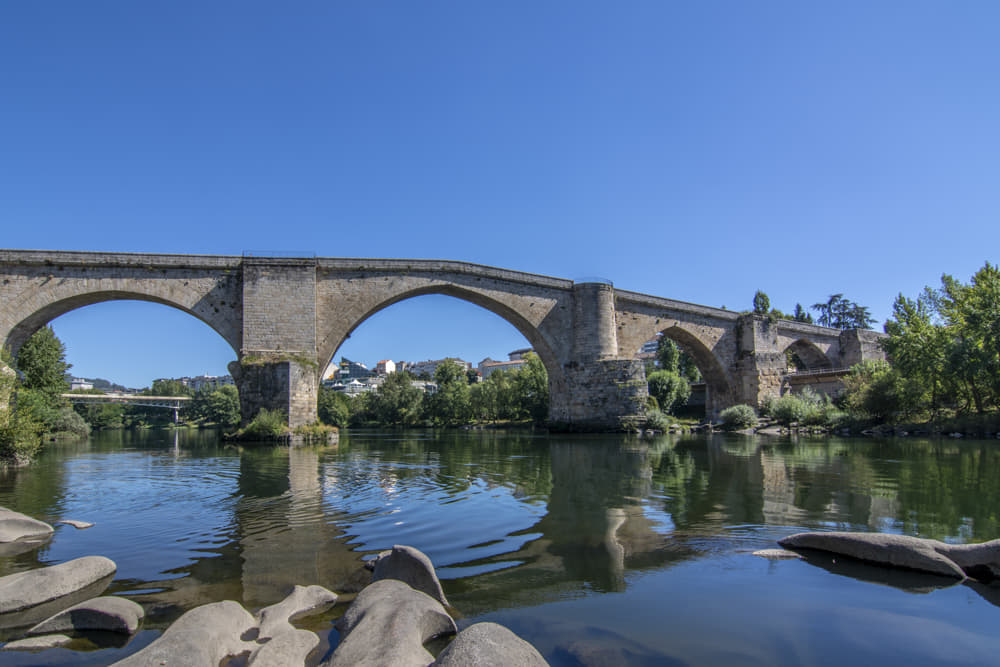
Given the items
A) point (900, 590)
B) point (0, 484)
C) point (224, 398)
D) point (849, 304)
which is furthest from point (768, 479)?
point (849, 304)

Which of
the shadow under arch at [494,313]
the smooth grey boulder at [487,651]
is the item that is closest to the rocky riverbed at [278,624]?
the smooth grey boulder at [487,651]

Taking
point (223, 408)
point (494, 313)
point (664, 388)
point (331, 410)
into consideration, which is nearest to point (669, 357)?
point (664, 388)

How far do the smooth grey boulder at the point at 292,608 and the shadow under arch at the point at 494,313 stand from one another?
820 inches

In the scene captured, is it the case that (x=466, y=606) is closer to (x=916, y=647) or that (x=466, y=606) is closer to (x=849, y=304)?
(x=916, y=647)

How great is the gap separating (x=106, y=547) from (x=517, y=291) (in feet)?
77.4

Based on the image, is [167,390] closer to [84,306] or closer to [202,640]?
[84,306]

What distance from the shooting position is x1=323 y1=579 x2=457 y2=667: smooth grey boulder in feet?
9.57

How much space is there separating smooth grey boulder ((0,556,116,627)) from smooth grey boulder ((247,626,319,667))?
183cm

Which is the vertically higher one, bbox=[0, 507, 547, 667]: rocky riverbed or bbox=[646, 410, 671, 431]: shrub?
bbox=[0, 507, 547, 667]: rocky riverbed

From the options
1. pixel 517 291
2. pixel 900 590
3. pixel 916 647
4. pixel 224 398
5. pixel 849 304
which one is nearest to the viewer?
pixel 916 647

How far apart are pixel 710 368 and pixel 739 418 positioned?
6.50 meters

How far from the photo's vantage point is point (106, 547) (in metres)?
5.74

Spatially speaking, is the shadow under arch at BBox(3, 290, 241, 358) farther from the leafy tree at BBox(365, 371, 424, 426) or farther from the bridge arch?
the leafy tree at BBox(365, 371, 424, 426)

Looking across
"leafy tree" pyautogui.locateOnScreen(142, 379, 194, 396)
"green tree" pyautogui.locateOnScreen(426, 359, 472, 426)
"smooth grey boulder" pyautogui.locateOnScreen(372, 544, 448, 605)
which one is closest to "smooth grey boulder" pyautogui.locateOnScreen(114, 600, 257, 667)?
"smooth grey boulder" pyautogui.locateOnScreen(372, 544, 448, 605)
